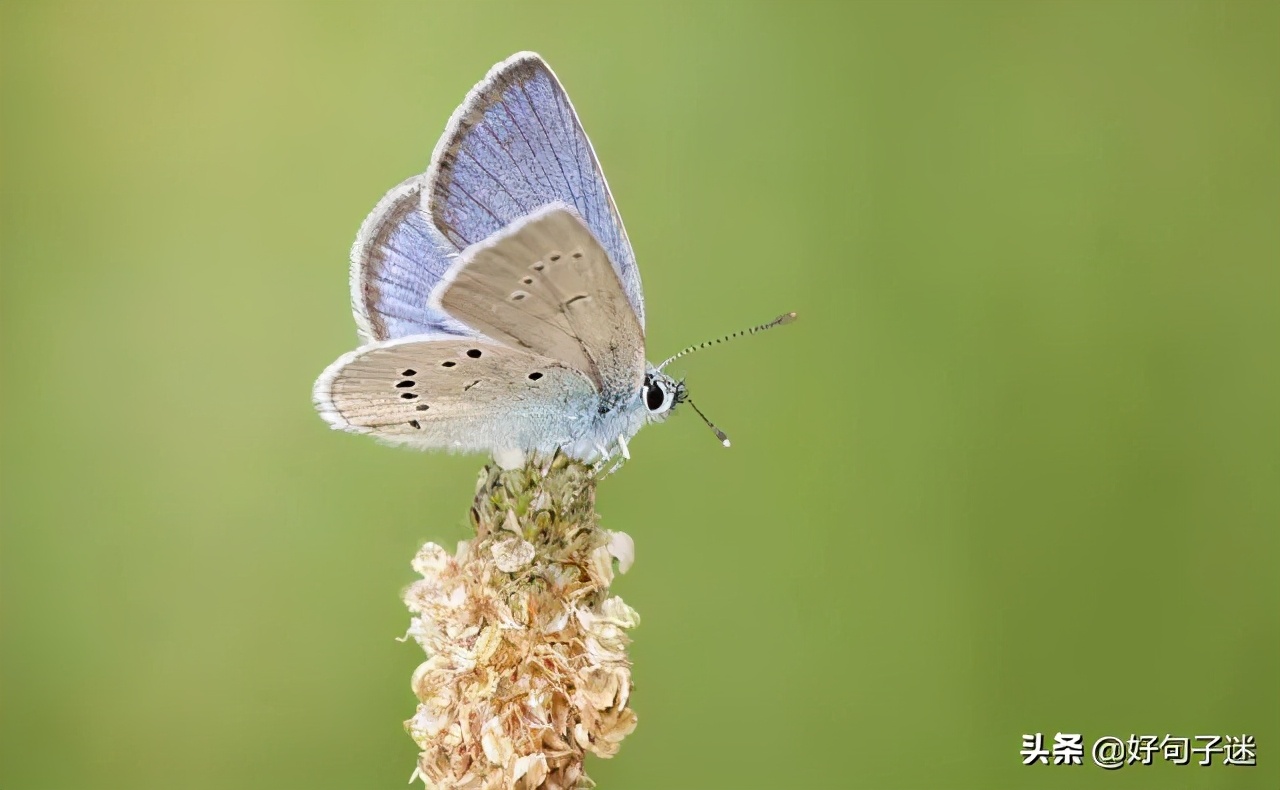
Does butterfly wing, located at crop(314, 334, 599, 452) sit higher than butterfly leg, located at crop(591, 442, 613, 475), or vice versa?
butterfly wing, located at crop(314, 334, 599, 452)

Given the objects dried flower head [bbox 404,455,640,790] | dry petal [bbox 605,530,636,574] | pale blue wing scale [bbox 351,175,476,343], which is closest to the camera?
dried flower head [bbox 404,455,640,790]

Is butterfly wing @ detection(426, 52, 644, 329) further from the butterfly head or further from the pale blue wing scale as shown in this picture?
the butterfly head

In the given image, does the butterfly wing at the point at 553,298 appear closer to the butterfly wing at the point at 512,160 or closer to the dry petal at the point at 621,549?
the butterfly wing at the point at 512,160

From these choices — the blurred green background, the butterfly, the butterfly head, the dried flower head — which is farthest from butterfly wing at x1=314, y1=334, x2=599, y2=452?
the blurred green background

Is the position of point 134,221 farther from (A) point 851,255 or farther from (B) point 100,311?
(A) point 851,255

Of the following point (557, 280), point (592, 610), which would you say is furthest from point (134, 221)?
point (592, 610)

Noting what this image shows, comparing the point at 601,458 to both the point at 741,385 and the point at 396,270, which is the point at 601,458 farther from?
the point at 741,385

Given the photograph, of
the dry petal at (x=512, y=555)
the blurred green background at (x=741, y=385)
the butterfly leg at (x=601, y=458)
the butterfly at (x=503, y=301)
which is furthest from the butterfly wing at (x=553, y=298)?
the blurred green background at (x=741, y=385)
